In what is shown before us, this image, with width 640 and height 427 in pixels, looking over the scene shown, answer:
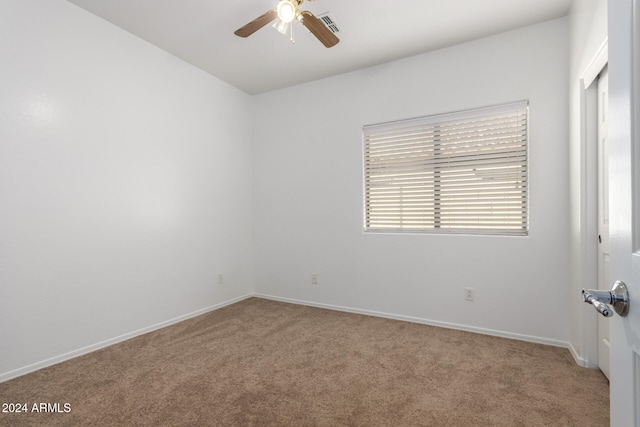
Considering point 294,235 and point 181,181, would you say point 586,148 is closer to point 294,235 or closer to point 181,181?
point 294,235

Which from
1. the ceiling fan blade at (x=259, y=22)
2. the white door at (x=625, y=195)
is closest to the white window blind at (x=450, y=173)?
the ceiling fan blade at (x=259, y=22)

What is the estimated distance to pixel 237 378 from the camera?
2.23m

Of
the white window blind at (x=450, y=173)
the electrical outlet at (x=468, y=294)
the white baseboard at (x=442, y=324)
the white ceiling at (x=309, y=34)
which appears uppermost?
the white ceiling at (x=309, y=34)

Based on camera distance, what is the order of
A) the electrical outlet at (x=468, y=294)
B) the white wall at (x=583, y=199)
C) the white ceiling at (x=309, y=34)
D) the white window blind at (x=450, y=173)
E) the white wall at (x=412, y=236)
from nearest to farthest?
the white wall at (x=583, y=199) → the white ceiling at (x=309, y=34) → the white wall at (x=412, y=236) → the white window blind at (x=450, y=173) → the electrical outlet at (x=468, y=294)

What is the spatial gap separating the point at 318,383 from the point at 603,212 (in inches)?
90.7

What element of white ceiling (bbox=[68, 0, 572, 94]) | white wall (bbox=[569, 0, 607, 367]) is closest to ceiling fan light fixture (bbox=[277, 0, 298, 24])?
white ceiling (bbox=[68, 0, 572, 94])

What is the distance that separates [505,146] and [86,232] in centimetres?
380

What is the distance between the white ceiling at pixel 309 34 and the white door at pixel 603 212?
101 centimetres

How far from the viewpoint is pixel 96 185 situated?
2.72 metres

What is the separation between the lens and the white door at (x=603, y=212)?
83.7 inches

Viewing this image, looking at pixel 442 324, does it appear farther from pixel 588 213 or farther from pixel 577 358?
pixel 588 213

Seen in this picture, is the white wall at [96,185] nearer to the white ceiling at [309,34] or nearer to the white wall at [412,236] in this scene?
the white ceiling at [309,34]

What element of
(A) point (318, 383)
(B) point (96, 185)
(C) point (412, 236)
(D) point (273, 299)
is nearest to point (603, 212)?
(C) point (412, 236)

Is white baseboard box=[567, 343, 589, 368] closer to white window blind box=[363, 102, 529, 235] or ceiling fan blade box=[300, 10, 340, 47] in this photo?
white window blind box=[363, 102, 529, 235]
